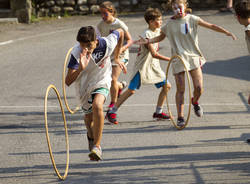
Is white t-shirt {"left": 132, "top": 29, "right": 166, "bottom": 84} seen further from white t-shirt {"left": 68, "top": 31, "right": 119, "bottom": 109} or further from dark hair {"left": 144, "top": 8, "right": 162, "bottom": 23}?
white t-shirt {"left": 68, "top": 31, "right": 119, "bottom": 109}

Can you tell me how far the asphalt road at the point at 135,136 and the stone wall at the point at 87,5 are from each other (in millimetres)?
7777

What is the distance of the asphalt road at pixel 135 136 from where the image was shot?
661 centimetres

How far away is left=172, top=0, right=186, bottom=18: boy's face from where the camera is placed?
8367mm

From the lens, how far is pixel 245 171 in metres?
6.52

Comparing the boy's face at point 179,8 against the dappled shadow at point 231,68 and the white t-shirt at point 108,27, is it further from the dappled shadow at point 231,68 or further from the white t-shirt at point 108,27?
the dappled shadow at point 231,68

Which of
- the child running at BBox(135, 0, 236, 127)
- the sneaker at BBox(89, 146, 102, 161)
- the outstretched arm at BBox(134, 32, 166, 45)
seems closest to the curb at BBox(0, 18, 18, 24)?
the outstretched arm at BBox(134, 32, 166, 45)

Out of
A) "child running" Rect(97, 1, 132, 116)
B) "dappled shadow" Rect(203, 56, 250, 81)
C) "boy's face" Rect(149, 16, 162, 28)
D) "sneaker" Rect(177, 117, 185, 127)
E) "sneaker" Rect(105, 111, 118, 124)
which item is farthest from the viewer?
"dappled shadow" Rect(203, 56, 250, 81)

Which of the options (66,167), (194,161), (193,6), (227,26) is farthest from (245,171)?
(193,6)

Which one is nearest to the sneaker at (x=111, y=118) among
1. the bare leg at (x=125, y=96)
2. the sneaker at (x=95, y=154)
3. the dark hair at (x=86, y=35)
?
the bare leg at (x=125, y=96)

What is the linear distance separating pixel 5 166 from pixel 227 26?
1310 cm

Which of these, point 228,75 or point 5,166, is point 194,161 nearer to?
point 5,166

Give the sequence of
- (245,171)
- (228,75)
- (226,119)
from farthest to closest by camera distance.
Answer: (228,75), (226,119), (245,171)

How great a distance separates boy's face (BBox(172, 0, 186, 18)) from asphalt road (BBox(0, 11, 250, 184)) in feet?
5.54

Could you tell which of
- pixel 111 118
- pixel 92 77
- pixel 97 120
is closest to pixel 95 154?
pixel 97 120
